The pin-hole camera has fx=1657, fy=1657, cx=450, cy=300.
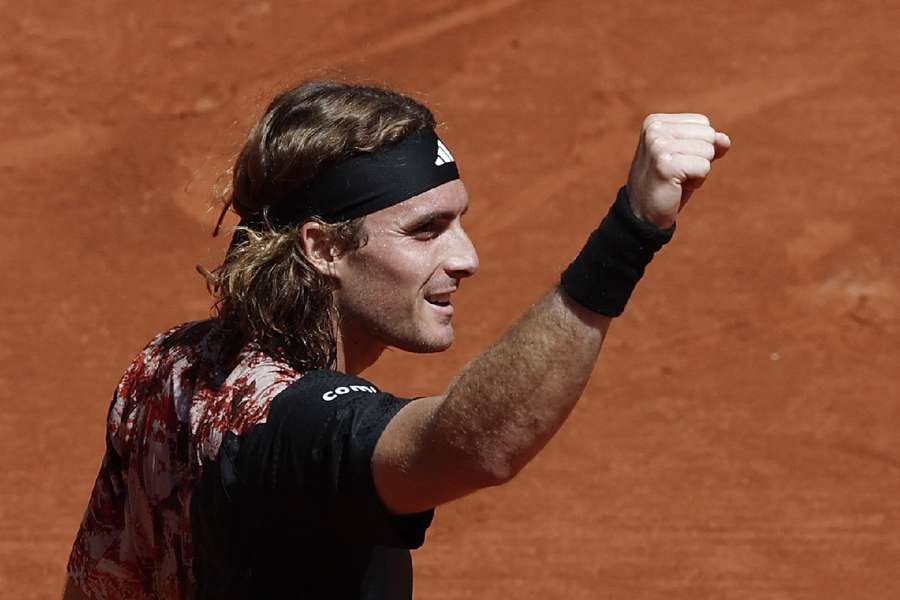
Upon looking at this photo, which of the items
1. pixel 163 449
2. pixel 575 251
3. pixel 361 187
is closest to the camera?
pixel 163 449

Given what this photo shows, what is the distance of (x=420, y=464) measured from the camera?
2443mm

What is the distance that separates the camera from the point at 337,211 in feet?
10.3

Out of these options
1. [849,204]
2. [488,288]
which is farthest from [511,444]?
[849,204]

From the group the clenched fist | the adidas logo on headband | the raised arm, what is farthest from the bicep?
the adidas logo on headband

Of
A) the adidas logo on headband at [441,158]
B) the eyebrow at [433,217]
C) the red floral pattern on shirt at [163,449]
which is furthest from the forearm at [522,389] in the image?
the adidas logo on headband at [441,158]

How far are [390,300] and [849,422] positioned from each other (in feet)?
13.4

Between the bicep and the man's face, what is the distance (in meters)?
0.64

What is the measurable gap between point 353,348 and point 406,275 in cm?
20

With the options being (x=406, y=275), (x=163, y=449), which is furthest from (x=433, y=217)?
(x=163, y=449)

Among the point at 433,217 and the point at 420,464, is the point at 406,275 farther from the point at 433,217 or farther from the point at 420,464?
the point at 420,464

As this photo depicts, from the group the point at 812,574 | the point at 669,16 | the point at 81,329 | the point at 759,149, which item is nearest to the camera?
the point at 812,574

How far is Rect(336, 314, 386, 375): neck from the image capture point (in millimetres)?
3184

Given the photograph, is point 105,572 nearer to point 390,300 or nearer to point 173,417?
point 173,417

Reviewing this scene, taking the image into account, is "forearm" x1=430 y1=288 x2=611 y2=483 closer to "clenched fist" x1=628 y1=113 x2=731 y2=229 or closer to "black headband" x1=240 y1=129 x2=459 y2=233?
"clenched fist" x1=628 y1=113 x2=731 y2=229
